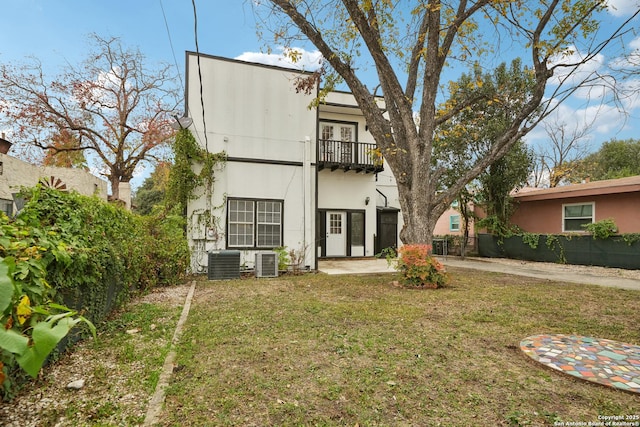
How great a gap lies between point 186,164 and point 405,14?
6.86 m

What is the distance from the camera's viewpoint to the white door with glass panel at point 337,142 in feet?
41.6

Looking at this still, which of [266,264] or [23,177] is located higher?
[23,177]

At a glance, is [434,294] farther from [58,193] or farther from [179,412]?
[58,193]

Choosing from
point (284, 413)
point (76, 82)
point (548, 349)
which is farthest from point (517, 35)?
point (76, 82)

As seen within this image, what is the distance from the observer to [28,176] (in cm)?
1046

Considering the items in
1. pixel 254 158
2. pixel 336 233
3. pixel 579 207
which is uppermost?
pixel 254 158

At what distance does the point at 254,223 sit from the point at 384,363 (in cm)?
723

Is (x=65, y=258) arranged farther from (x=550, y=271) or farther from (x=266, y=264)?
(x=550, y=271)

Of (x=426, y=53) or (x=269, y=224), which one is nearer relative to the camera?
(x=426, y=53)

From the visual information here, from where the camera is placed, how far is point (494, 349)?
3.47m

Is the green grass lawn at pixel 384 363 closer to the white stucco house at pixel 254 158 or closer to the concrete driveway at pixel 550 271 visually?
the concrete driveway at pixel 550 271

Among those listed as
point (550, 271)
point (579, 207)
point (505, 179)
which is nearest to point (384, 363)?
point (550, 271)

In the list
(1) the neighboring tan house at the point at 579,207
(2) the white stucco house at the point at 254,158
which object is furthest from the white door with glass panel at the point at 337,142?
(1) the neighboring tan house at the point at 579,207

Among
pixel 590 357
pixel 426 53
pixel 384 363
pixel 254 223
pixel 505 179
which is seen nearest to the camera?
pixel 384 363
